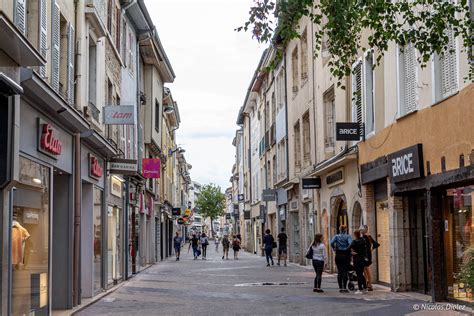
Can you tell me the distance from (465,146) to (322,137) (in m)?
14.0

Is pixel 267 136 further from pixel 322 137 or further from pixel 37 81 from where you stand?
pixel 37 81

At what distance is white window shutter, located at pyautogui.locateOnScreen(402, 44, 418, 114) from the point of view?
16.0 metres

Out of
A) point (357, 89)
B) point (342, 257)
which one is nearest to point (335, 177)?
point (357, 89)

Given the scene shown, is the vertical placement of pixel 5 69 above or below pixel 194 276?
above

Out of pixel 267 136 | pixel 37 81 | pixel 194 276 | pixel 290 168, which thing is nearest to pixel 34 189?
pixel 37 81

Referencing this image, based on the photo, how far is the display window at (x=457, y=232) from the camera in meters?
13.6

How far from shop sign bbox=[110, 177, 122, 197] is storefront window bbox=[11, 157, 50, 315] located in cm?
774

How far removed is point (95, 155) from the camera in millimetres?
17703

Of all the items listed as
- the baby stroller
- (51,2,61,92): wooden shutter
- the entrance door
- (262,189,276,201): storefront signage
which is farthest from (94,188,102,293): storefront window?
(262,189,276,201): storefront signage

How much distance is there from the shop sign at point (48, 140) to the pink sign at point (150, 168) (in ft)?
56.5

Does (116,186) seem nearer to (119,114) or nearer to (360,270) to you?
(119,114)

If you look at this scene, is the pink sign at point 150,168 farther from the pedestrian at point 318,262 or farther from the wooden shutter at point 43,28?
the wooden shutter at point 43,28

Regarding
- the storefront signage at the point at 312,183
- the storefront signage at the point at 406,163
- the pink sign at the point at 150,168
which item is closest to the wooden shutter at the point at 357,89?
the storefront signage at the point at 406,163

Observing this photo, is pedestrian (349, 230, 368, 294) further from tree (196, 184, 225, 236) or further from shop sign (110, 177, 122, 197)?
tree (196, 184, 225, 236)
